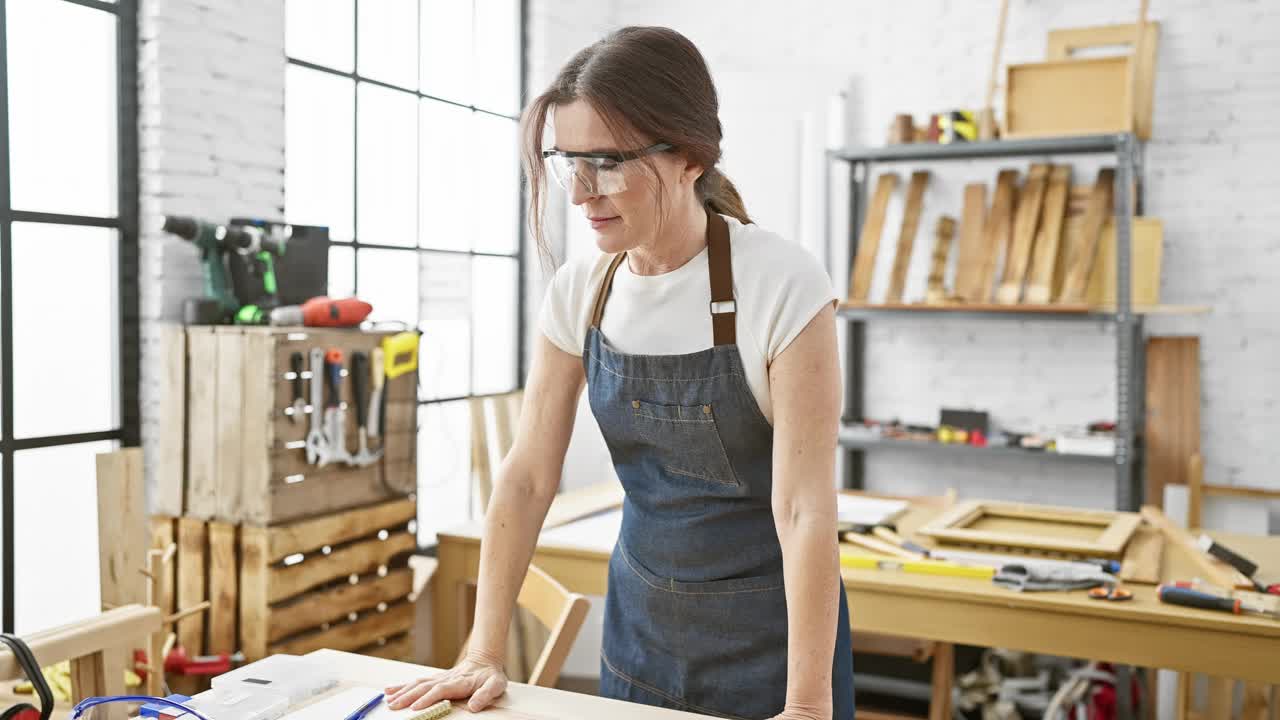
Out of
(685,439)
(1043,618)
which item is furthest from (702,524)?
(1043,618)

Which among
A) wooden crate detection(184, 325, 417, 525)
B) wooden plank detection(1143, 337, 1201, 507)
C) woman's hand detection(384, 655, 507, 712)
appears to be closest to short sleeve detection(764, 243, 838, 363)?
woman's hand detection(384, 655, 507, 712)

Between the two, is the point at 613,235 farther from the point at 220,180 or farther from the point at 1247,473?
the point at 1247,473

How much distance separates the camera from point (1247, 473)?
14.4 feet

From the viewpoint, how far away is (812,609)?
1417 millimetres

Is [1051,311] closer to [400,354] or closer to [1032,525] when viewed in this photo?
[1032,525]

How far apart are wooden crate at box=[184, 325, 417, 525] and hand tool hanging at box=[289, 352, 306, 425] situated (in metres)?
0.01

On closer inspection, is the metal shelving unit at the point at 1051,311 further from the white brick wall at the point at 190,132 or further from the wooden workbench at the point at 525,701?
the wooden workbench at the point at 525,701

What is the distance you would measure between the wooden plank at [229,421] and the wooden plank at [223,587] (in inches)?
1.8

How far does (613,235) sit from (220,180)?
7.07 ft

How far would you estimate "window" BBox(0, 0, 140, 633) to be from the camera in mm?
2840

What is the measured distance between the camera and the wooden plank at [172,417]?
2857 millimetres

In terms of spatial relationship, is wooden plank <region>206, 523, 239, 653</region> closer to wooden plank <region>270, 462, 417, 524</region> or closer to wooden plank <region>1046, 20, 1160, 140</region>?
wooden plank <region>270, 462, 417, 524</region>

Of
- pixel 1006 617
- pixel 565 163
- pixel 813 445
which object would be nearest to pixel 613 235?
pixel 565 163

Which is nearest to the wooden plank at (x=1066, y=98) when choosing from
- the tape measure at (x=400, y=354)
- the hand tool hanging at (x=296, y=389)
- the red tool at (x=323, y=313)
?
the tape measure at (x=400, y=354)
